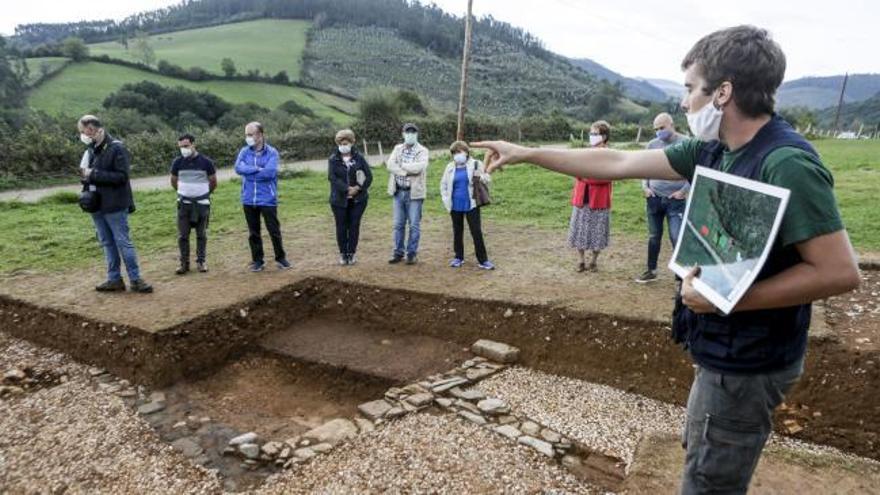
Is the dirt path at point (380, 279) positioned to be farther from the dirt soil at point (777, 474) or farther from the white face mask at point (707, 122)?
the white face mask at point (707, 122)

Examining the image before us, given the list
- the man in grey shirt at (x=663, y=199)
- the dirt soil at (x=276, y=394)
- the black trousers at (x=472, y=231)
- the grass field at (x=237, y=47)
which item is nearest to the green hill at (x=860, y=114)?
the grass field at (x=237, y=47)

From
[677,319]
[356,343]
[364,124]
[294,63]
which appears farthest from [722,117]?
[294,63]

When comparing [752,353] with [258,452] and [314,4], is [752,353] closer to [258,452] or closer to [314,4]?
[258,452]

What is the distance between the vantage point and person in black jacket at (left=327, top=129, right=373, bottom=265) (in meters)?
7.89

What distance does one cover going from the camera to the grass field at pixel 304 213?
938 centimetres

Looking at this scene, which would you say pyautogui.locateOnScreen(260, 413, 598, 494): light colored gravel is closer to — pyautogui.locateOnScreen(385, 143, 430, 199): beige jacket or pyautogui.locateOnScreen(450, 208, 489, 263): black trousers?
pyautogui.locateOnScreen(450, 208, 489, 263): black trousers

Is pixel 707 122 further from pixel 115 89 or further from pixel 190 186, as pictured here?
pixel 115 89

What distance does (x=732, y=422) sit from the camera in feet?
6.09

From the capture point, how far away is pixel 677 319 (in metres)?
2.16

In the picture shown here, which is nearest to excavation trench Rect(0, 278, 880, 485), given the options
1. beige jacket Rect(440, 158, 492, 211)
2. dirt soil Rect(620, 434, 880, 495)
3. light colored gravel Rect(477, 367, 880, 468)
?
light colored gravel Rect(477, 367, 880, 468)

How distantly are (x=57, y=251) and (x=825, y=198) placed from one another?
10913 millimetres

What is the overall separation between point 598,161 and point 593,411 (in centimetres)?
331

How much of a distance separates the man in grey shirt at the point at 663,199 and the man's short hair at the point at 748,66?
4.92 meters

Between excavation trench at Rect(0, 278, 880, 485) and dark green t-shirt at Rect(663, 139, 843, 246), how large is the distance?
4.13 meters
